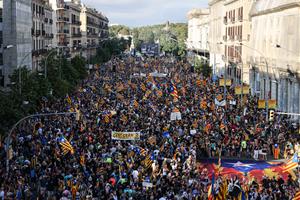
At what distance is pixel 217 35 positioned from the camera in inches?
4063

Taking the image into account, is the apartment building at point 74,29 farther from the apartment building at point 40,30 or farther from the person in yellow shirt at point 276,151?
the person in yellow shirt at point 276,151

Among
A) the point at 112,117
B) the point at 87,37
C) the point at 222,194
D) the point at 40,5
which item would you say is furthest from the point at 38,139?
the point at 87,37

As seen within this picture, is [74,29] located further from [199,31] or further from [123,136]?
[123,136]

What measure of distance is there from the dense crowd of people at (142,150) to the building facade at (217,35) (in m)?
44.4

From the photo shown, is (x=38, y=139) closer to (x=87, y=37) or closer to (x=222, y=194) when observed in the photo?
(x=222, y=194)

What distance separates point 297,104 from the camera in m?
48.3

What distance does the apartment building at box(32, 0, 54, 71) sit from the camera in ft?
239

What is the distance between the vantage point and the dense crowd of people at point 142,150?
24312 millimetres

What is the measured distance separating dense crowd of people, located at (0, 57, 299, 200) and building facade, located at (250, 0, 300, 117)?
3967 millimetres

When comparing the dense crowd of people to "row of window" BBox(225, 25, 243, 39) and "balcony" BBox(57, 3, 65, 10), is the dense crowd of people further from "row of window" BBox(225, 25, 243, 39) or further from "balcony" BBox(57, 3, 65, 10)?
"balcony" BBox(57, 3, 65, 10)

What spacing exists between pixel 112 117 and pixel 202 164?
13204 mm

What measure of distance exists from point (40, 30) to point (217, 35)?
36.1 meters

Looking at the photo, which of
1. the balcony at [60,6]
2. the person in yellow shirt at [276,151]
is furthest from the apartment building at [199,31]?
the person in yellow shirt at [276,151]

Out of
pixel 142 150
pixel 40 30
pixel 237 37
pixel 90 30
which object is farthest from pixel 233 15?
pixel 90 30
